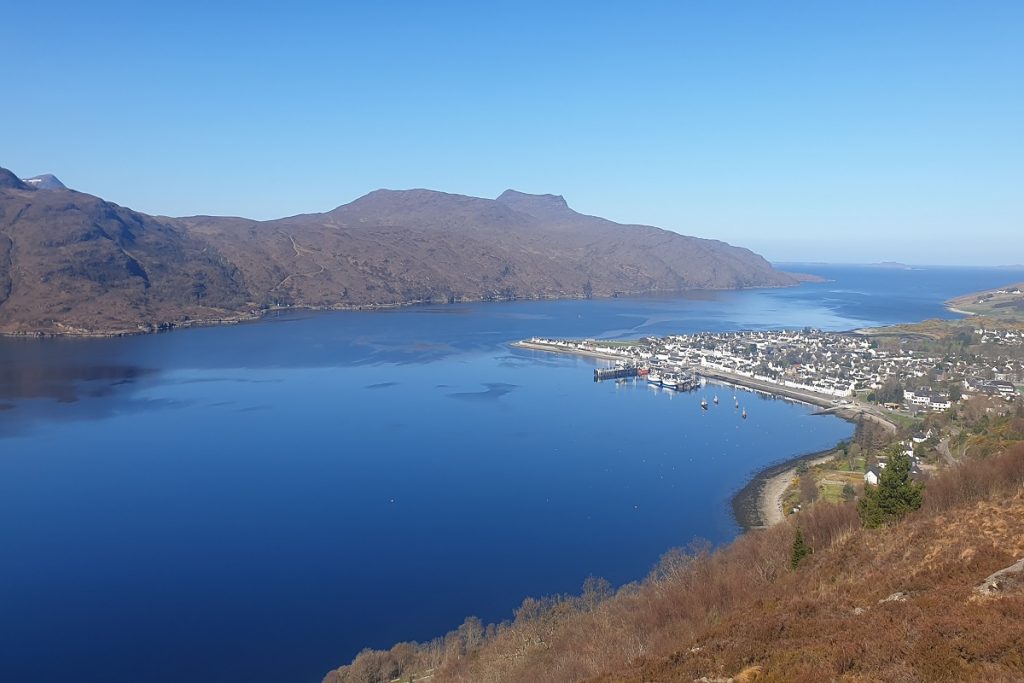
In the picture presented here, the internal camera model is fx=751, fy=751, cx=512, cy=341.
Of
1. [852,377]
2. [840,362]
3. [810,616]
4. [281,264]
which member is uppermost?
[281,264]

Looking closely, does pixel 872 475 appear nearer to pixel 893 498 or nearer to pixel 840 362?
pixel 893 498

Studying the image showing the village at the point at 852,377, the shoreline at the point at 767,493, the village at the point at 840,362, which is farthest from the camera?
the village at the point at 840,362

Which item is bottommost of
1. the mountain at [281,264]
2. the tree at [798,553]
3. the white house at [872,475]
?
the white house at [872,475]

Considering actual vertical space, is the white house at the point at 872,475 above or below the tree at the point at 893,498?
below

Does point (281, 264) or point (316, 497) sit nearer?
point (316, 497)

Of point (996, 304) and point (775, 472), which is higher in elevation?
point (996, 304)

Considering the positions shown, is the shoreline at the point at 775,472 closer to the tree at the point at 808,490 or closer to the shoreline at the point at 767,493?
the shoreline at the point at 767,493

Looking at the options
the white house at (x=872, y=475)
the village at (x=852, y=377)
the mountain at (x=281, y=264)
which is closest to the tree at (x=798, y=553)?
the village at (x=852, y=377)

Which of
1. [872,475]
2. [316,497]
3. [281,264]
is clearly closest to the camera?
[872,475]

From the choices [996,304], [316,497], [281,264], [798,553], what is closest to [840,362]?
[316,497]
